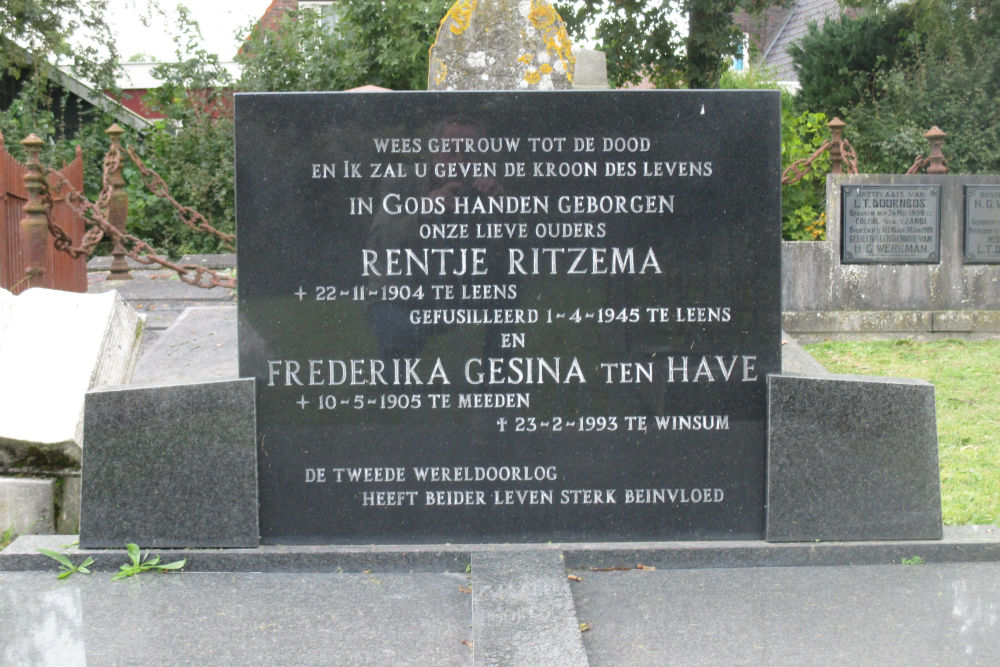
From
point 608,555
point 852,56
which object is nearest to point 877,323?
point 608,555

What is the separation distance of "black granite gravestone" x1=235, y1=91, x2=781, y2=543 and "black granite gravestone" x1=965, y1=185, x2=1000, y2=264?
695 cm

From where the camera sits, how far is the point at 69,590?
3348 mm

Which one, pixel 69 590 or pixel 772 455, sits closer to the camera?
pixel 69 590

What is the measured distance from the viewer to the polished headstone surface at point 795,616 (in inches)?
113

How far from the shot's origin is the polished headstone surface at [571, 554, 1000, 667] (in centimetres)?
288

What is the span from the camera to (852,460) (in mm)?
3602

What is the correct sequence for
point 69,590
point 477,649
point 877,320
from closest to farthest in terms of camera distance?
point 477,649 → point 69,590 → point 877,320

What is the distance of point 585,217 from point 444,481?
1.03 metres

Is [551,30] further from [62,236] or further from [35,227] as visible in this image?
[62,236]

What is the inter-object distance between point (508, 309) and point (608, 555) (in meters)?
0.90

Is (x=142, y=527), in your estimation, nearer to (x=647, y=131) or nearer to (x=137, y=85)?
(x=647, y=131)

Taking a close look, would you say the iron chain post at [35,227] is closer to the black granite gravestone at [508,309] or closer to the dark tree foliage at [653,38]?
the black granite gravestone at [508,309]

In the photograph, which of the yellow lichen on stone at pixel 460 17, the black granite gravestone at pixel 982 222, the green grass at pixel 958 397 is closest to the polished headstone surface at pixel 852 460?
the green grass at pixel 958 397

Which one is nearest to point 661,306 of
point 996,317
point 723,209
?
point 723,209
